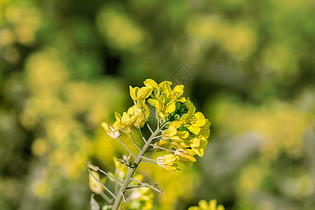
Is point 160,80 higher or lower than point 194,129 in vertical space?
higher

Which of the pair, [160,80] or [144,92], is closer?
[144,92]

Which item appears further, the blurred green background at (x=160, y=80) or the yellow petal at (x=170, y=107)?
the blurred green background at (x=160, y=80)

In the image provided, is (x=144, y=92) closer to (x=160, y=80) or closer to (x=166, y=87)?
(x=166, y=87)

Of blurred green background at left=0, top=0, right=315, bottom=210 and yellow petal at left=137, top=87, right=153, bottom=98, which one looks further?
blurred green background at left=0, top=0, right=315, bottom=210

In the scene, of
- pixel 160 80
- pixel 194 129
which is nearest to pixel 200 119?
pixel 194 129

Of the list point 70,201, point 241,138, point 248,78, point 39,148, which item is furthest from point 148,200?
point 248,78
